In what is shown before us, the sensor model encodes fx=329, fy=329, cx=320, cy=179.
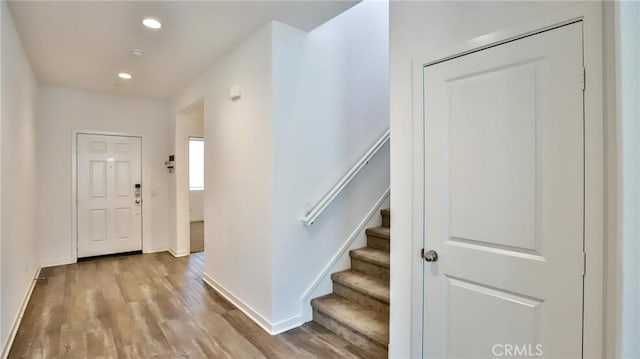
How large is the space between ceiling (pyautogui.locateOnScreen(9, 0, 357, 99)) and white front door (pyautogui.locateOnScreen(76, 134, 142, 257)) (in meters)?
1.35

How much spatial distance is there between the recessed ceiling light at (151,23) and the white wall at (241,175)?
2.38ft

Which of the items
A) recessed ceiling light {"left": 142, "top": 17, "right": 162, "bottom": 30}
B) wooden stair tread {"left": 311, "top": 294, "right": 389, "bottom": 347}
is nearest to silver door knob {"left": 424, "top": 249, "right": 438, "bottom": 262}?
wooden stair tread {"left": 311, "top": 294, "right": 389, "bottom": 347}

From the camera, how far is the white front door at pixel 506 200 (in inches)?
54.3

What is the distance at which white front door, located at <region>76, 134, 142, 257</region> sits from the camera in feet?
16.7

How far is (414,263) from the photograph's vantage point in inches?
74.5

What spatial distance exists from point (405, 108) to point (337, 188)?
123 cm

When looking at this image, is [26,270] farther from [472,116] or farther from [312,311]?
[472,116]

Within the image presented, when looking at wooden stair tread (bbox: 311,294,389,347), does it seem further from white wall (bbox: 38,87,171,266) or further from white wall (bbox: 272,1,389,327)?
white wall (bbox: 38,87,171,266)

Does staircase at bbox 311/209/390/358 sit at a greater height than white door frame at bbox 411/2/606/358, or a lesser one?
lesser

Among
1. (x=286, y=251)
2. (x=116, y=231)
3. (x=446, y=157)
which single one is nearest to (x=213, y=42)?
(x=286, y=251)

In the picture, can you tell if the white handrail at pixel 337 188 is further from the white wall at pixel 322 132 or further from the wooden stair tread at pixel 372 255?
the wooden stair tread at pixel 372 255

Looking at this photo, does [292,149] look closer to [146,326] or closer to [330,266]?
[330,266]

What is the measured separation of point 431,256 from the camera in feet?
5.95

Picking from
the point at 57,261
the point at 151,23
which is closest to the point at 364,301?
the point at 151,23
